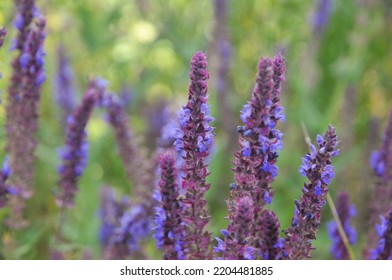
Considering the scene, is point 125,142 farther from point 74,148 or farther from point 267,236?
point 267,236

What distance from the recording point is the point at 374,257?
2.05 m

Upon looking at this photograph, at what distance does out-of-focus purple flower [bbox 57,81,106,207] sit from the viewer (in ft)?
7.73

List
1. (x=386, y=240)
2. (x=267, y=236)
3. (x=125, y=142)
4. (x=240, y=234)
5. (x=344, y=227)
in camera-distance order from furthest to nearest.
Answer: (x=125, y=142) < (x=344, y=227) < (x=386, y=240) < (x=267, y=236) < (x=240, y=234)

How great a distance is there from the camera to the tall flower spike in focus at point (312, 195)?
1579mm

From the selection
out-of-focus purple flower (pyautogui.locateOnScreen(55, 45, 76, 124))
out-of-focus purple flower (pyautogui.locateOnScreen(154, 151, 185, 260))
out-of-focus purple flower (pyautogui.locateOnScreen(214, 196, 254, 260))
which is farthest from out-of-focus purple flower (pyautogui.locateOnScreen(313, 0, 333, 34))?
out-of-focus purple flower (pyautogui.locateOnScreen(214, 196, 254, 260))

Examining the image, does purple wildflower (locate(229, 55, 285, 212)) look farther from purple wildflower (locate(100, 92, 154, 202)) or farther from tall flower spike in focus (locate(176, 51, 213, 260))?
purple wildflower (locate(100, 92, 154, 202))

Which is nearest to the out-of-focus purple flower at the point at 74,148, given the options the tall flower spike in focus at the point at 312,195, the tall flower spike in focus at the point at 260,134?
the tall flower spike in focus at the point at 260,134

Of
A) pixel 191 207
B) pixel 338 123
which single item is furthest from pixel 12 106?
pixel 338 123

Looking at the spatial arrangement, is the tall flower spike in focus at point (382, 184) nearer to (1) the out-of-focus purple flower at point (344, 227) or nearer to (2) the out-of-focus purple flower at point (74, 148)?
(1) the out-of-focus purple flower at point (344, 227)

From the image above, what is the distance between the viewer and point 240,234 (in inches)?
60.4

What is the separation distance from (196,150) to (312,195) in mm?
296

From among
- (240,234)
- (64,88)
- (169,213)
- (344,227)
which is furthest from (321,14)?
(240,234)

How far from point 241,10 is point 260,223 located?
3281 mm

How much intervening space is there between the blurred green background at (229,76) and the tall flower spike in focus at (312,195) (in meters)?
1.62
